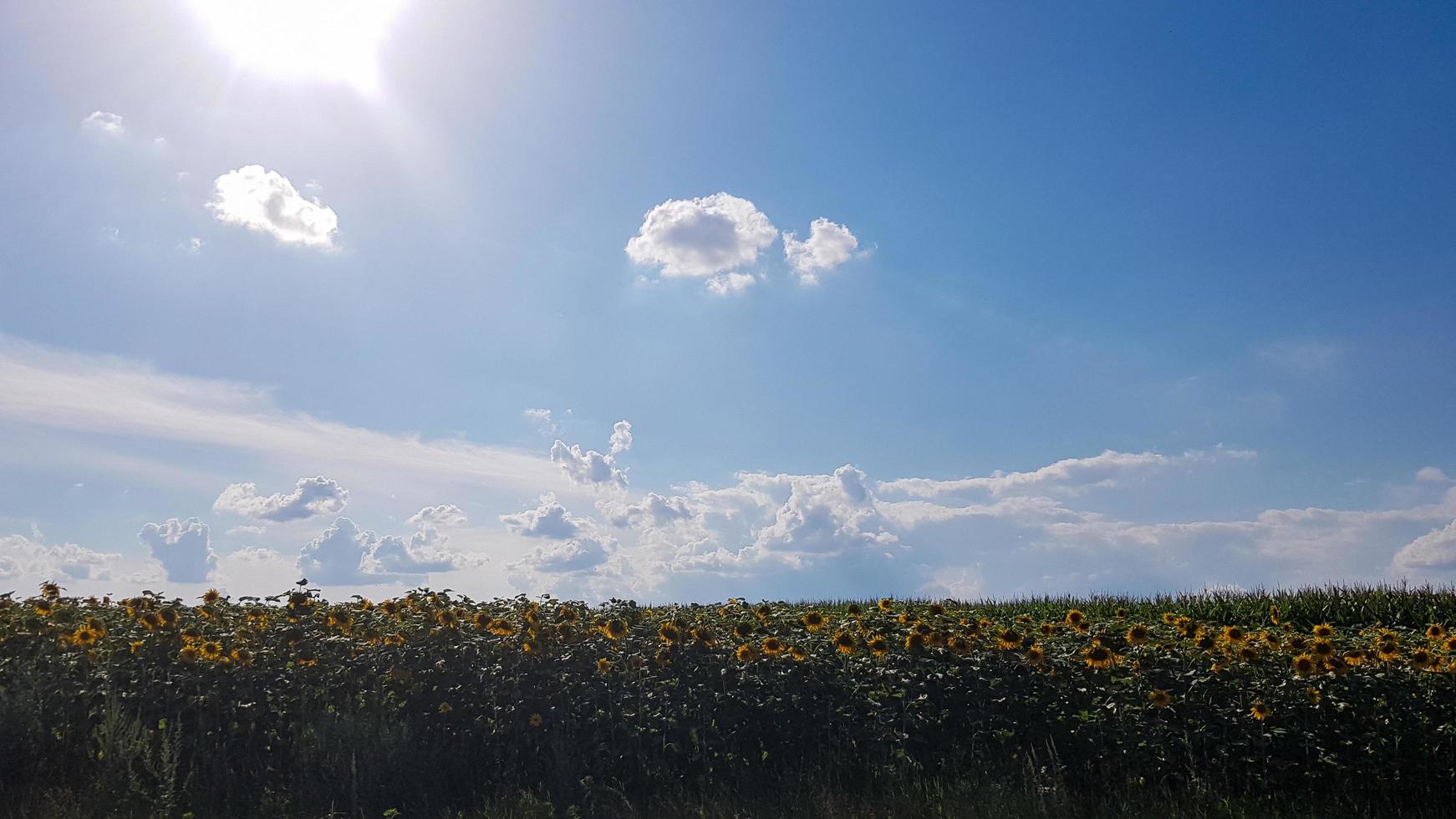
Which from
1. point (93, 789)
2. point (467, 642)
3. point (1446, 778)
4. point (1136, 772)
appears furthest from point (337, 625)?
point (1446, 778)

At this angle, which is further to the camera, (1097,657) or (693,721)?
(1097,657)

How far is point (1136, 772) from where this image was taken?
855 cm

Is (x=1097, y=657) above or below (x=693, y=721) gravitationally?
above

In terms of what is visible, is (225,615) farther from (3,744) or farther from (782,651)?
(782,651)

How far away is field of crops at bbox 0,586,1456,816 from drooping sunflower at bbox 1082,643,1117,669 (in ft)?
0.09

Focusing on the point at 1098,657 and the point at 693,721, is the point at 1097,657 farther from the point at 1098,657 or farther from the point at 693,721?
the point at 693,721

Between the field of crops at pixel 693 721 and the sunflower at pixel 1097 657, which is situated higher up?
the sunflower at pixel 1097 657

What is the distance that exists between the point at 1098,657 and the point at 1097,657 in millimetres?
13

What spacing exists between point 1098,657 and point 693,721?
3778 millimetres

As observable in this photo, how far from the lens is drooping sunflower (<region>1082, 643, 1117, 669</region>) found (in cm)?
931

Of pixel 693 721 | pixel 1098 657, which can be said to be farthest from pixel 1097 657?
pixel 693 721

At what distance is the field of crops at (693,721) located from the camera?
8.25 m

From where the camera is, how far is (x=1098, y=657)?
9.31 meters

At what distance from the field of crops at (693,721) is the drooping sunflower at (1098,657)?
0.03m
